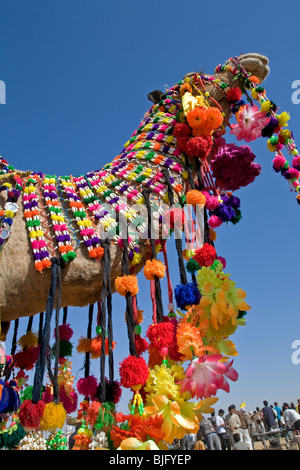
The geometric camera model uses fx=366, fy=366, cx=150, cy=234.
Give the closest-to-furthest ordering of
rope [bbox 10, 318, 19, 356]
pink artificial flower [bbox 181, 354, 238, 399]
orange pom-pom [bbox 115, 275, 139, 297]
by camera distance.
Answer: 1. pink artificial flower [bbox 181, 354, 238, 399]
2. orange pom-pom [bbox 115, 275, 139, 297]
3. rope [bbox 10, 318, 19, 356]

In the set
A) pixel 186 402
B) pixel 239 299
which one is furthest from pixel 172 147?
pixel 186 402

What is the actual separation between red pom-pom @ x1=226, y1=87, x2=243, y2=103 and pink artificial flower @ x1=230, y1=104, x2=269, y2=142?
37cm

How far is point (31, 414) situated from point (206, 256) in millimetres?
1305

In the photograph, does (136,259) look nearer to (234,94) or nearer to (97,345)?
(97,345)

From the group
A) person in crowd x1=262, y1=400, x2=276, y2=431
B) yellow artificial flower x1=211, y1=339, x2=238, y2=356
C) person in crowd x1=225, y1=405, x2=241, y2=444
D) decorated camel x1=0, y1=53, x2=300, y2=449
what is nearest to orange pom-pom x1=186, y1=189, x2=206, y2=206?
decorated camel x1=0, y1=53, x2=300, y2=449

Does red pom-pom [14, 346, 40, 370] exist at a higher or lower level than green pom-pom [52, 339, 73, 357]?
lower

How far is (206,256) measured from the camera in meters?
2.24

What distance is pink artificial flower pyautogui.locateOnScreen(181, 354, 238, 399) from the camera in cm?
169

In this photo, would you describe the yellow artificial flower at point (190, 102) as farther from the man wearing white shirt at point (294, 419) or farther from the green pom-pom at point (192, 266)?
the man wearing white shirt at point (294, 419)

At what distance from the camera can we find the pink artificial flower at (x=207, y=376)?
66.5 inches

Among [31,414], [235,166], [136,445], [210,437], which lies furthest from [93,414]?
[210,437]

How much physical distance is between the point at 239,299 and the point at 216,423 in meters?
6.99

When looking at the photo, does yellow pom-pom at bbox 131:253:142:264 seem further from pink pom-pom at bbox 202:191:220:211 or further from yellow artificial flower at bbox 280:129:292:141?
yellow artificial flower at bbox 280:129:292:141

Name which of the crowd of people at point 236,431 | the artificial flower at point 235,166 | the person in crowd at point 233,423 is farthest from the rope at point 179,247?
the person in crowd at point 233,423
